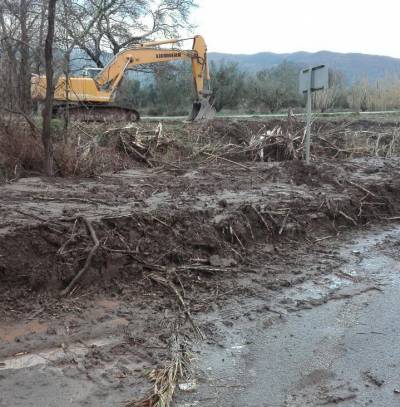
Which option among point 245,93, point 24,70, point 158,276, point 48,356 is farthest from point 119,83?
point 48,356

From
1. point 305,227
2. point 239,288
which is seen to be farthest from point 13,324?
point 305,227

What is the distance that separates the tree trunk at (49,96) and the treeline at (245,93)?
1521cm

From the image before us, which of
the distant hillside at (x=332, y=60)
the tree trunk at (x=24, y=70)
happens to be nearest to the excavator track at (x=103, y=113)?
the tree trunk at (x=24, y=70)

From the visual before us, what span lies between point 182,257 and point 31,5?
6.40 metres

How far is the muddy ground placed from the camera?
4.09 m

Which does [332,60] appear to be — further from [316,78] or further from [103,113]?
[316,78]

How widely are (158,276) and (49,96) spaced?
14.2 ft

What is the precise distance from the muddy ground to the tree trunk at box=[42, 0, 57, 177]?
25.6 inches

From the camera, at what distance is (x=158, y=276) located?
5895 millimetres

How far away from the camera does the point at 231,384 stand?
405 centimetres

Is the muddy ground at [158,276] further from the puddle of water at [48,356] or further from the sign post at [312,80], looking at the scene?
the sign post at [312,80]

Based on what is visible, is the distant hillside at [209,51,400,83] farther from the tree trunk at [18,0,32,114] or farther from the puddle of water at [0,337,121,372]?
the puddle of water at [0,337,121,372]

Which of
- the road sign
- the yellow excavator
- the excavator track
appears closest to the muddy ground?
the road sign

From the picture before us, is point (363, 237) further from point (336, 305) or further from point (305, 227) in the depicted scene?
point (336, 305)
